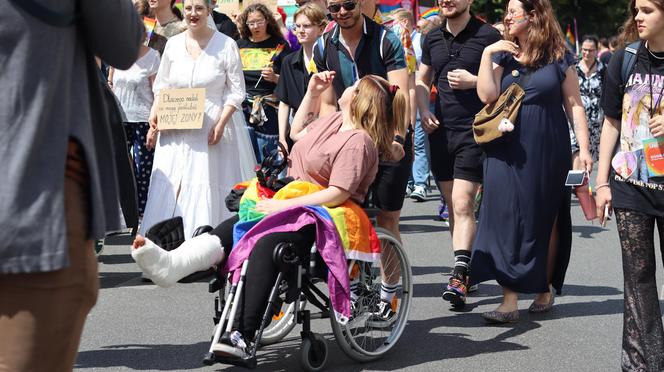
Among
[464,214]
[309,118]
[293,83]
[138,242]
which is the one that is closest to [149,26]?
[293,83]

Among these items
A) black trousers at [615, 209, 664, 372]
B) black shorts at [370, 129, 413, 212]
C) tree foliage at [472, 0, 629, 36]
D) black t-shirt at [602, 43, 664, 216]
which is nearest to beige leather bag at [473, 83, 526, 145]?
black shorts at [370, 129, 413, 212]

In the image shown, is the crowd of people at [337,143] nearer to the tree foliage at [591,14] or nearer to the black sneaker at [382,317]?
the black sneaker at [382,317]

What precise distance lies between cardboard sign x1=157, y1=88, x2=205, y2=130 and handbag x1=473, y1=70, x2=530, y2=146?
2.22 metres

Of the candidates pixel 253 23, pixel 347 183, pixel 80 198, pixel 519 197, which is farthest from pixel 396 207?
pixel 80 198

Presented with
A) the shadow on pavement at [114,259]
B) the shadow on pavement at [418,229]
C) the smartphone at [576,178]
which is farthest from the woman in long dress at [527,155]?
the shadow on pavement at [418,229]

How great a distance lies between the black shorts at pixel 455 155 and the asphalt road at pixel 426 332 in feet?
2.73

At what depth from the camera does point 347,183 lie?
5.66 metres

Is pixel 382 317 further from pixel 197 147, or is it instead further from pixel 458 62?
pixel 197 147

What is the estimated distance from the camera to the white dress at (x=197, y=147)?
8.30m

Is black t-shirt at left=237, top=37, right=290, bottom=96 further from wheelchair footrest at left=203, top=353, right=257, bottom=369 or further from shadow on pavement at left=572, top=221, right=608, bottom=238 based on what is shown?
wheelchair footrest at left=203, top=353, right=257, bottom=369

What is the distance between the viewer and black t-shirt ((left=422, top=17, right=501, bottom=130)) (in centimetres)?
757

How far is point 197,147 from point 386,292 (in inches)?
109

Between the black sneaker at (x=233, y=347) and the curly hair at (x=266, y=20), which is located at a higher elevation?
the curly hair at (x=266, y=20)

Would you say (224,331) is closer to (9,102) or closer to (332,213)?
(332,213)
